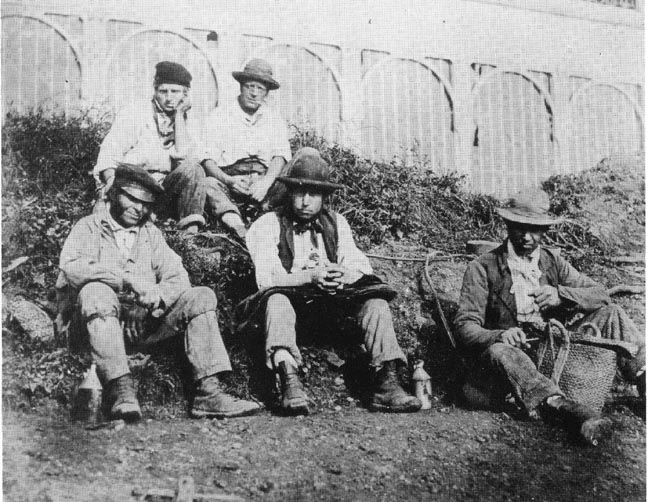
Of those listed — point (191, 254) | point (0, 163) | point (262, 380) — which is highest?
point (0, 163)

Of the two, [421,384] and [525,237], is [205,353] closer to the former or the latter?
[421,384]

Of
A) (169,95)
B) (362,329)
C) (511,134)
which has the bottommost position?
(362,329)

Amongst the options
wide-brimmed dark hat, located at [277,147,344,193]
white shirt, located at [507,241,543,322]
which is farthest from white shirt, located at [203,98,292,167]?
white shirt, located at [507,241,543,322]

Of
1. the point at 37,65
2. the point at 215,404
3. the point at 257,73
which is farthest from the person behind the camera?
the point at 257,73

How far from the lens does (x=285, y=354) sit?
4.68 meters

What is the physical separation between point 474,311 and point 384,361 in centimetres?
83

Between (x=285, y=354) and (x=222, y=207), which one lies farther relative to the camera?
(x=222, y=207)

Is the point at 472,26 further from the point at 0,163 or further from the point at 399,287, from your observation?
the point at 0,163

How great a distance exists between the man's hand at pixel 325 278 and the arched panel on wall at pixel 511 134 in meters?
2.16

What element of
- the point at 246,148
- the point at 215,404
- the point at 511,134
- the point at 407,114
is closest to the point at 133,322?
the point at 215,404

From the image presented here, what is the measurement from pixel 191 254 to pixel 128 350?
899mm

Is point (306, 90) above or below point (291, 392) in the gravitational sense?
above

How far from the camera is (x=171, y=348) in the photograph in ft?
15.7

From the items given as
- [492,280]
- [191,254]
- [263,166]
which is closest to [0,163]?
[191,254]
